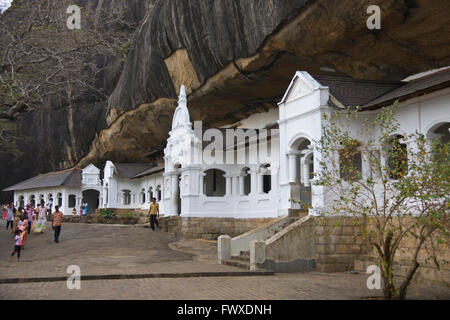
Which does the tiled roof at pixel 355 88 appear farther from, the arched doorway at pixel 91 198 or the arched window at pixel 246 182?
the arched doorway at pixel 91 198

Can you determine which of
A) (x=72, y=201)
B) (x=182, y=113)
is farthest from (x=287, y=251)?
(x=72, y=201)

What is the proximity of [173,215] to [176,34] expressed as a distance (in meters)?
8.95

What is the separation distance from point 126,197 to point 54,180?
9.09 metres

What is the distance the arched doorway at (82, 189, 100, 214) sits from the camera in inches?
1934

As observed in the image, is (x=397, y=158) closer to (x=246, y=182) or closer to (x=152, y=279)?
(x=152, y=279)

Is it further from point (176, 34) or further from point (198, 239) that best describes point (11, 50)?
point (198, 239)

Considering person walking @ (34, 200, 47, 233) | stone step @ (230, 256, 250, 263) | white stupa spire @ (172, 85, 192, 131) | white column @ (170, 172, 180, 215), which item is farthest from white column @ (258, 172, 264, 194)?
person walking @ (34, 200, 47, 233)

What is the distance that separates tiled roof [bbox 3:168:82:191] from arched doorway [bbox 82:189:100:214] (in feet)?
9.53

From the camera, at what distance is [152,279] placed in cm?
1251

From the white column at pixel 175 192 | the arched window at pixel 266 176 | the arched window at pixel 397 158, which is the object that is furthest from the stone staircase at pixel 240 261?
the white column at pixel 175 192

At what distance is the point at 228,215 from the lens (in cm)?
2356

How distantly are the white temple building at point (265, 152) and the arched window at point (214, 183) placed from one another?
0.16 feet

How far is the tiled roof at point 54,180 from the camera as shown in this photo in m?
45.0
